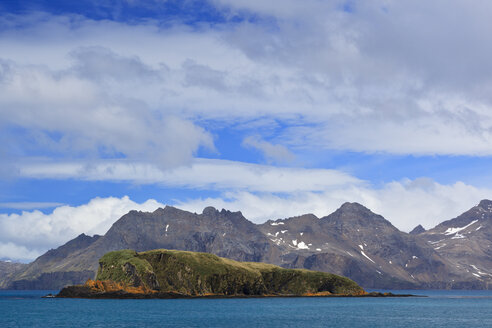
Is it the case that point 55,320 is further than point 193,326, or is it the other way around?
point 55,320

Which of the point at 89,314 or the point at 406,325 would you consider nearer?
the point at 406,325

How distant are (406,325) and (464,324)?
19349 mm

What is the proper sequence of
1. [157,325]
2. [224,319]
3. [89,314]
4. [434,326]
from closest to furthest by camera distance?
[157,325]
[434,326]
[224,319]
[89,314]

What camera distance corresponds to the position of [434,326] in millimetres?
150250

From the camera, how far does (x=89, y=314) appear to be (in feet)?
560

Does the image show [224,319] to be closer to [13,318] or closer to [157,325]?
[157,325]

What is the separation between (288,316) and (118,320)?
5210cm

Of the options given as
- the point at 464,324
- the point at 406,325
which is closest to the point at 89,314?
the point at 406,325

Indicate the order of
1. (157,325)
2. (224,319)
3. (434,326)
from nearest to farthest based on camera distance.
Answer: (157,325) < (434,326) < (224,319)

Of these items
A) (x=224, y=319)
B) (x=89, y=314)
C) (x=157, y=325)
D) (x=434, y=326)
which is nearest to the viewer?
(x=157, y=325)

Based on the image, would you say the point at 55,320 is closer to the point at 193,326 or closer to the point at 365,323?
the point at 193,326

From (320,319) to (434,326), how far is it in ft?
103

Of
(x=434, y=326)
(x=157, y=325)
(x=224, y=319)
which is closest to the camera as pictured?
(x=157, y=325)

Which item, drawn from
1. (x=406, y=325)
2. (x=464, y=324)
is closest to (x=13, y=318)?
(x=406, y=325)
